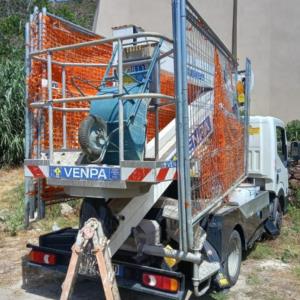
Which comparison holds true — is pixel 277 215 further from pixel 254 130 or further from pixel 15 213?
pixel 15 213

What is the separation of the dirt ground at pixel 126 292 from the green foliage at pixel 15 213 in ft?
3.46

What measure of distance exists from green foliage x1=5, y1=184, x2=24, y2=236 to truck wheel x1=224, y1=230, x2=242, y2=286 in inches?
160

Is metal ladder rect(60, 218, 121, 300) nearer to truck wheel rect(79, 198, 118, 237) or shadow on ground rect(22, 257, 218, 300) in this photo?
truck wheel rect(79, 198, 118, 237)

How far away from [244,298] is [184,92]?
2580mm

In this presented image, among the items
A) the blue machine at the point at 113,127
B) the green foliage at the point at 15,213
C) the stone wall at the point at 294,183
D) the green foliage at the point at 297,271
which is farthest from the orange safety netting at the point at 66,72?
the stone wall at the point at 294,183

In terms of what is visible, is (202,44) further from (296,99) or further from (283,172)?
(296,99)

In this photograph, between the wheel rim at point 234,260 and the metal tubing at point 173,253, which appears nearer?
the metal tubing at point 173,253

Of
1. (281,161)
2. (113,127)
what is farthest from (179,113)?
(281,161)

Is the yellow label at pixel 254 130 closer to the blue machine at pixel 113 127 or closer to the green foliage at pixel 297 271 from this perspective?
the green foliage at pixel 297 271

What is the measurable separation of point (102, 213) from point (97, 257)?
605 millimetres

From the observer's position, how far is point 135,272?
14.6 ft

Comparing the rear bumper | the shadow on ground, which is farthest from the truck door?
the rear bumper

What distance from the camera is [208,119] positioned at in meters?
4.83

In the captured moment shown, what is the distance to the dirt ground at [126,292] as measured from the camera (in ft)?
17.0
